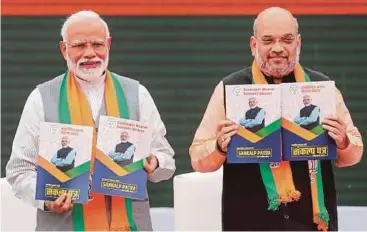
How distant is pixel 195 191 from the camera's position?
4.21 metres

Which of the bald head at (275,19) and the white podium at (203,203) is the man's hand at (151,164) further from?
the white podium at (203,203)

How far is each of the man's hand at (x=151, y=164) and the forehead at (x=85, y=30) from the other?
22.6 inches

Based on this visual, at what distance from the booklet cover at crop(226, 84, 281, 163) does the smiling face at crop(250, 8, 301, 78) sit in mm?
122

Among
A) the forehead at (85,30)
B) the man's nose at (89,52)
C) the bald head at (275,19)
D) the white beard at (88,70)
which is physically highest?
the bald head at (275,19)

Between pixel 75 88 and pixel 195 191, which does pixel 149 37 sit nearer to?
pixel 195 191

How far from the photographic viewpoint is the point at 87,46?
3340mm

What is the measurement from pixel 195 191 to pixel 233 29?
80.6 inches

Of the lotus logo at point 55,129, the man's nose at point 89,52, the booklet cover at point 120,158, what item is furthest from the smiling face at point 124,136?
the man's nose at point 89,52

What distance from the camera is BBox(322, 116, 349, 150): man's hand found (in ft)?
10.6

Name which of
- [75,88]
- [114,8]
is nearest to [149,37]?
[114,8]

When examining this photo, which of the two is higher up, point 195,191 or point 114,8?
point 114,8

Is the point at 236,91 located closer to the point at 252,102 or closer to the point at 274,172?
the point at 252,102

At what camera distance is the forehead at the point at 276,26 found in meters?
3.32

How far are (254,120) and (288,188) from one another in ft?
1.13
